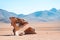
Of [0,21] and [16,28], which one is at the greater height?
[0,21]

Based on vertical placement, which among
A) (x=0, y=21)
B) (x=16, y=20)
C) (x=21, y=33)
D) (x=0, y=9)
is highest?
(x=0, y=9)

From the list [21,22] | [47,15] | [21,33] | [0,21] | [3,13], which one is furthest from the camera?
[47,15]

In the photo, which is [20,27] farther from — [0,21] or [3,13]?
[3,13]

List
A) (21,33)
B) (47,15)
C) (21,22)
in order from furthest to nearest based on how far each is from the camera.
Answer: (47,15)
(21,22)
(21,33)

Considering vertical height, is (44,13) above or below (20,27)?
above

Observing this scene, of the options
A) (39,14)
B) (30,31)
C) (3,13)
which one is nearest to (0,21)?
(3,13)

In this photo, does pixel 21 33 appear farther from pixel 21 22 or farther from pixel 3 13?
pixel 3 13

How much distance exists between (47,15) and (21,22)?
4808 inches

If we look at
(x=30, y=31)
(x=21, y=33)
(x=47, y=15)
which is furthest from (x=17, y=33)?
(x=47, y=15)

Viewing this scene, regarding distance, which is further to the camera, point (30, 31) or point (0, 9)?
point (0, 9)

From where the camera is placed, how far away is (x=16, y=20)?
22984mm

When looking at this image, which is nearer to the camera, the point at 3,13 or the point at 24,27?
the point at 24,27

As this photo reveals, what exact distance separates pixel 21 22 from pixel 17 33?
159 centimetres

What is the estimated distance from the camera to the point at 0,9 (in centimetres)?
14525
